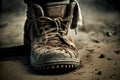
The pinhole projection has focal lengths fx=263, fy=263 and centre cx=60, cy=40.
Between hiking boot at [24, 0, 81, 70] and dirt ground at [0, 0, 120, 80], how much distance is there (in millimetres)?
86

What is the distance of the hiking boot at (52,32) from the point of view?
1534 millimetres

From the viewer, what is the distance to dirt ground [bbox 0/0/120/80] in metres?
1.52

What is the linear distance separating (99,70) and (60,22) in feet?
1.27

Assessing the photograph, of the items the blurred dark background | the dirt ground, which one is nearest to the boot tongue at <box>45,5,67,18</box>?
the dirt ground

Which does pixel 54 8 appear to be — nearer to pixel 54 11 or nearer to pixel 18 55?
pixel 54 11

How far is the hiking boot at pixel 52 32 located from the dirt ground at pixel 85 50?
0.09 meters

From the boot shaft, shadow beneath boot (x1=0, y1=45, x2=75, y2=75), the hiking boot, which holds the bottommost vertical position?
shadow beneath boot (x1=0, y1=45, x2=75, y2=75)

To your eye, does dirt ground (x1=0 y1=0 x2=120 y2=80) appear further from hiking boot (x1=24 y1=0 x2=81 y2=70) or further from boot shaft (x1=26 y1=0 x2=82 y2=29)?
boot shaft (x1=26 y1=0 x2=82 y2=29)

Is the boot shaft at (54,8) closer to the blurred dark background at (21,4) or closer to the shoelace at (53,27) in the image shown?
the shoelace at (53,27)

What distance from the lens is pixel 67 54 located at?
153 centimetres

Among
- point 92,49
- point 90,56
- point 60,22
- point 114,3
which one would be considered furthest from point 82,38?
point 114,3

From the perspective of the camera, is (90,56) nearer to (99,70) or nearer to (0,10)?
(99,70)

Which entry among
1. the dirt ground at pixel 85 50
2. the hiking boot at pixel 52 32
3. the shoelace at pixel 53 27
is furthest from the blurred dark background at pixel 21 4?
the shoelace at pixel 53 27

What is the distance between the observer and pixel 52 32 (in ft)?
5.45
